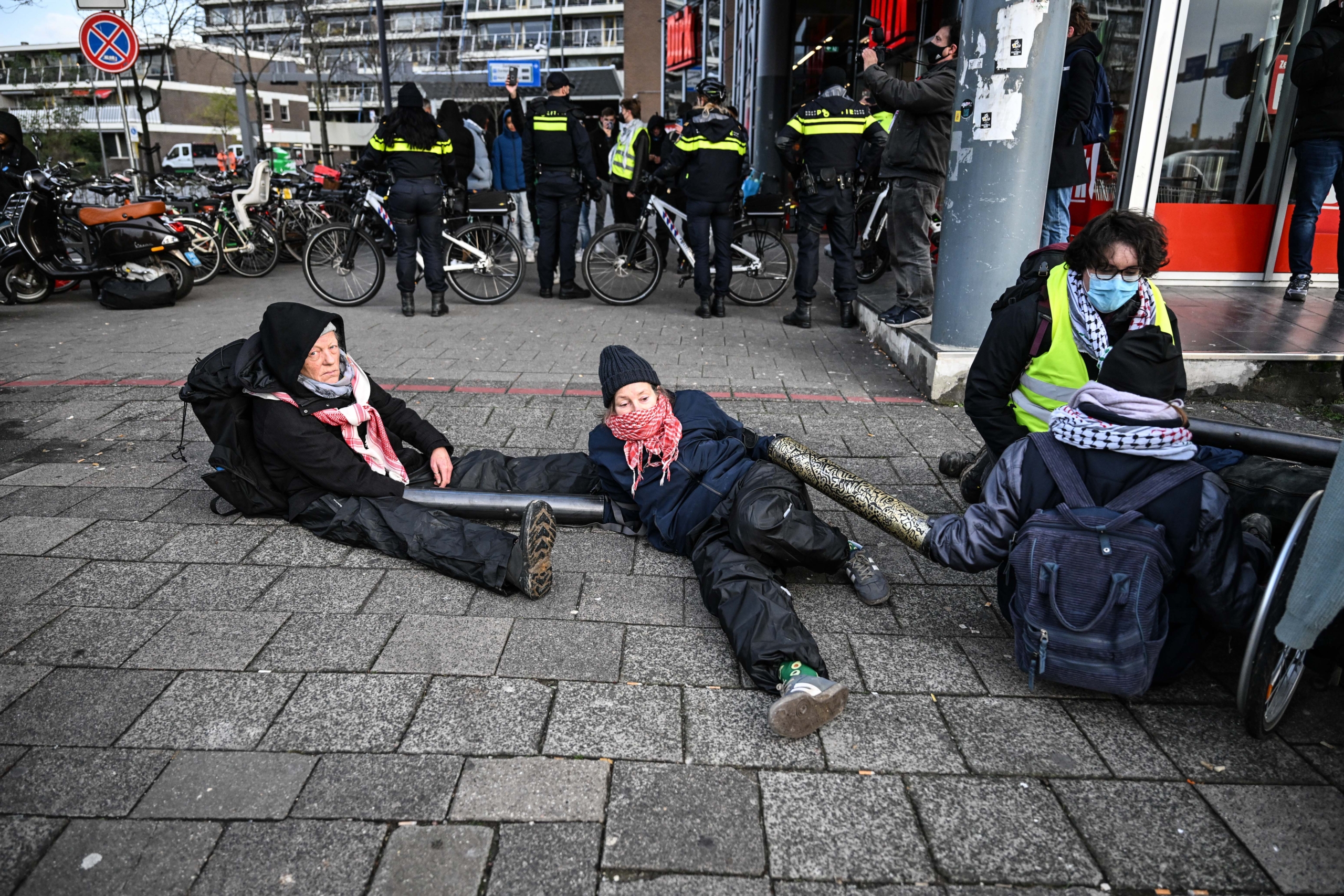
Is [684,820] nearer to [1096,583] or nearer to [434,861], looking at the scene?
[434,861]

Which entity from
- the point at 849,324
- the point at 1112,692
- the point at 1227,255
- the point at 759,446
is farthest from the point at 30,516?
the point at 1227,255

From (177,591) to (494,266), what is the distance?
6.34 meters

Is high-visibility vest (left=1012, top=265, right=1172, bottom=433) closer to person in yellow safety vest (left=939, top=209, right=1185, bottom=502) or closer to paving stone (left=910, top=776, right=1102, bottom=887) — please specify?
person in yellow safety vest (left=939, top=209, right=1185, bottom=502)

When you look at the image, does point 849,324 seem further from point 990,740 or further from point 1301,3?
Result: point 990,740

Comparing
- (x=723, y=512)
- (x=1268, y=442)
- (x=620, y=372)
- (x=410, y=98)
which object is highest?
(x=410, y=98)

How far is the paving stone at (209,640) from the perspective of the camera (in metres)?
2.87

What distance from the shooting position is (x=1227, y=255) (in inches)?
316

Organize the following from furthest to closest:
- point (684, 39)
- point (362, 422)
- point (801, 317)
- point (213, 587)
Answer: point (684, 39) → point (801, 317) → point (362, 422) → point (213, 587)

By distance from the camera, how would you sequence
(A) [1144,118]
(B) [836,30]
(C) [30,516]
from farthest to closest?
(B) [836,30] < (A) [1144,118] < (C) [30,516]

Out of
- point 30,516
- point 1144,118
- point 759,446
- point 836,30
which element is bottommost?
point 30,516

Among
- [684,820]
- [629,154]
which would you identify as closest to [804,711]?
[684,820]

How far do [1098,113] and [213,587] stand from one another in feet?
21.6

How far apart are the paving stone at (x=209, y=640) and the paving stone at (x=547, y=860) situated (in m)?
1.26

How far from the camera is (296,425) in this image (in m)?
3.60
